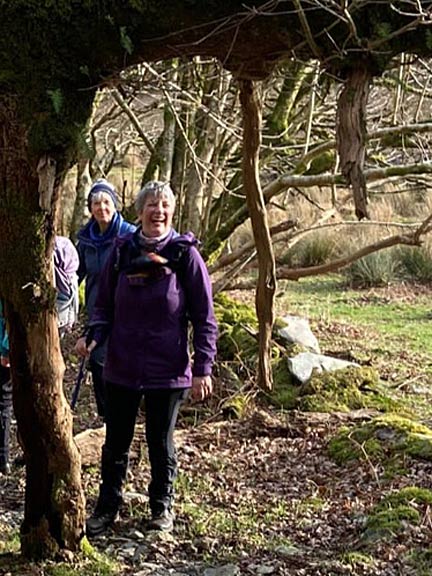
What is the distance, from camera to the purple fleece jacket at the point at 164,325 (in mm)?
4656

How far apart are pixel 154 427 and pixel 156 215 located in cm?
109

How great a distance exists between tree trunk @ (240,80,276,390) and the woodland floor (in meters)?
0.64

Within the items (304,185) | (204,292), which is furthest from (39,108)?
(304,185)

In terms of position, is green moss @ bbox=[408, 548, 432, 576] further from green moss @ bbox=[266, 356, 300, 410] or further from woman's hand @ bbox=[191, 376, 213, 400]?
green moss @ bbox=[266, 356, 300, 410]

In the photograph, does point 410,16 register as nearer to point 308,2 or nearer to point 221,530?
point 308,2

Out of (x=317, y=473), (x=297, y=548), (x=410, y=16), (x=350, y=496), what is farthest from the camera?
(x=317, y=473)

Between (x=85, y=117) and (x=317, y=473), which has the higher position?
(x=85, y=117)

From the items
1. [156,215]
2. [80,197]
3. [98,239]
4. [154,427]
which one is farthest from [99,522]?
[80,197]

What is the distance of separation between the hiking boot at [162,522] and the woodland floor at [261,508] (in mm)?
59

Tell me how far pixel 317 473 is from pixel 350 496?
0.57 m

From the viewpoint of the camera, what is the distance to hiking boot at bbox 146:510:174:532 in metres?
4.81

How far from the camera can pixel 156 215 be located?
15.3 feet

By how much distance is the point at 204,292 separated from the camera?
4.69 metres

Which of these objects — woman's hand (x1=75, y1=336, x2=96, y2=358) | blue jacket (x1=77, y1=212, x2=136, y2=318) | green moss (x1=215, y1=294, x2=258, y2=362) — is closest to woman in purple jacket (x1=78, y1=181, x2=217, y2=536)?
woman's hand (x1=75, y1=336, x2=96, y2=358)
